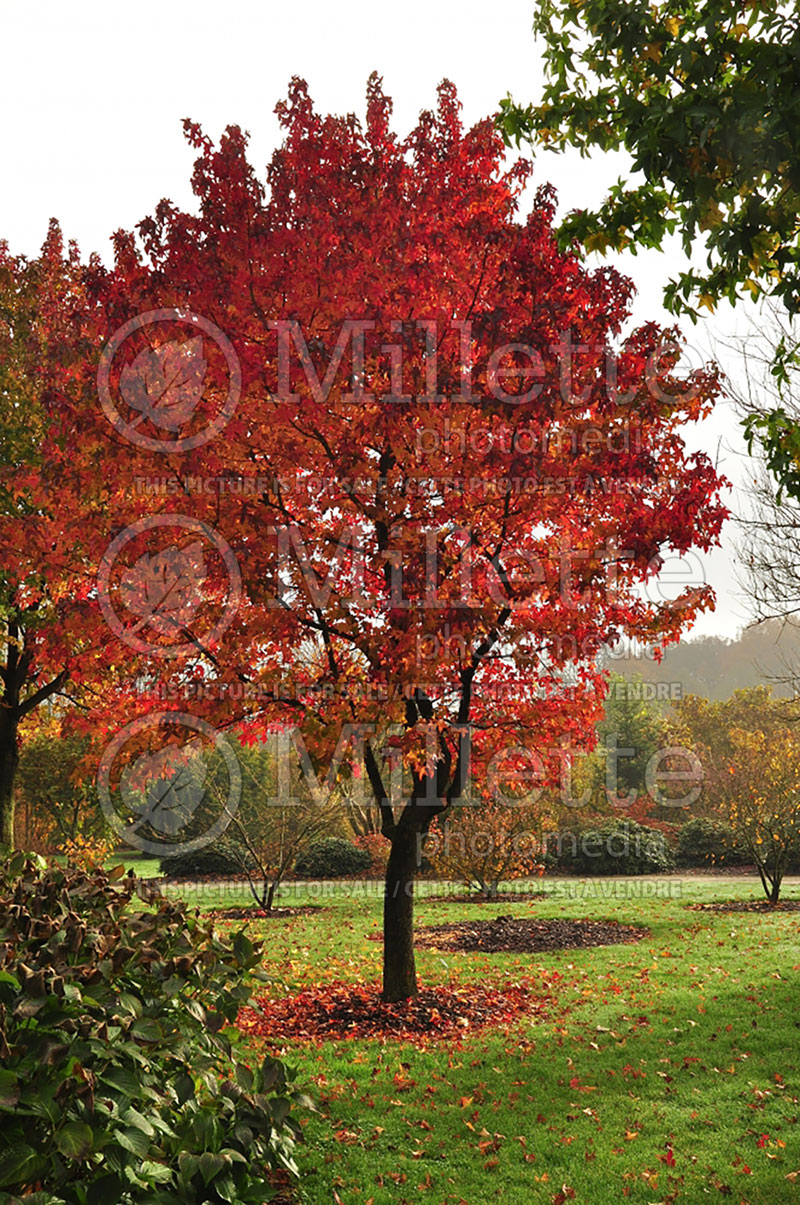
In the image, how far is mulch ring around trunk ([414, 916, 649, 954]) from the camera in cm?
1219

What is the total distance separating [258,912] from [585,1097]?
10501mm

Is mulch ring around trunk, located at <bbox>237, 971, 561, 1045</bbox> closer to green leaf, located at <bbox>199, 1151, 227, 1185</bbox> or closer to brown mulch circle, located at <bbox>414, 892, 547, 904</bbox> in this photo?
green leaf, located at <bbox>199, 1151, 227, 1185</bbox>

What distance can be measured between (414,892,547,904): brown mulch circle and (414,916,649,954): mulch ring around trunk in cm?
248

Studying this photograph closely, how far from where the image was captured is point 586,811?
24.1m

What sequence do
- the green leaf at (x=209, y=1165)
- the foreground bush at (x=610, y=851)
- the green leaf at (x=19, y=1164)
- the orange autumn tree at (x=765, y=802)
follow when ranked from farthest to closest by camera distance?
the foreground bush at (x=610, y=851), the orange autumn tree at (x=765, y=802), the green leaf at (x=209, y=1165), the green leaf at (x=19, y=1164)

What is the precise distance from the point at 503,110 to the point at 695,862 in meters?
22.0

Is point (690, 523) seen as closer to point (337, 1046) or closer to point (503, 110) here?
point (503, 110)

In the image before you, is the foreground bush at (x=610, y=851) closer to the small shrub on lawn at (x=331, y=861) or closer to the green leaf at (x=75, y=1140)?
the small shrub on lawn at (x=331, y=861)

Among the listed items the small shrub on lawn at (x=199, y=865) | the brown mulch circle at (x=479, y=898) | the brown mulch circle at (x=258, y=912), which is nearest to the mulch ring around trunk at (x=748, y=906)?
the brown mulch circle at (x=479, y=898)

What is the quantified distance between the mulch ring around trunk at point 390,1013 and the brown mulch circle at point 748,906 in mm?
7531

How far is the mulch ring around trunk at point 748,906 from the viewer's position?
1545 cm

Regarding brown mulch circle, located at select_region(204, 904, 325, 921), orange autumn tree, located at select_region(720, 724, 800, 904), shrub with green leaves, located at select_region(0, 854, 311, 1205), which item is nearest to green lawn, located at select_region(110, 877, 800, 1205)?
shrub with green leaves, located at select_region(0, 854, 311, 1205)

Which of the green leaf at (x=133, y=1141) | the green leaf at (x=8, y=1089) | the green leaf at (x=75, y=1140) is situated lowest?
the green leaf at (x=133, y=1141)


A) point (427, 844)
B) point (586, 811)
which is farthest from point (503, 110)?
point (586, 811)
